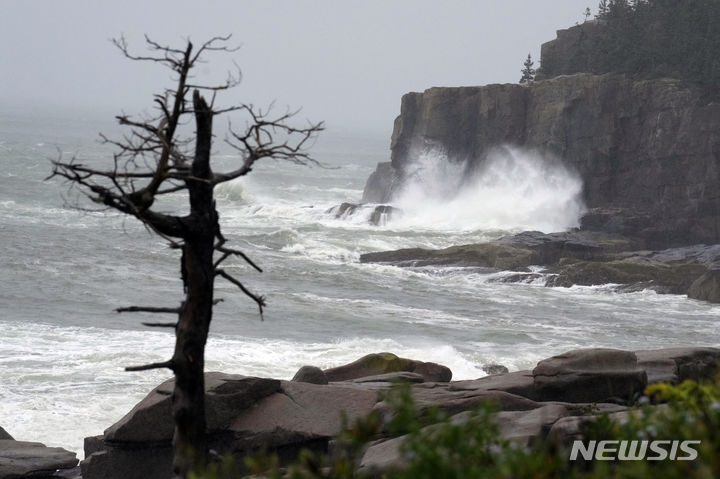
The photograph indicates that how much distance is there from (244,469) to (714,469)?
24.0ft

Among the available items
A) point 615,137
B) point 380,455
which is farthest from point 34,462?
point 615,137

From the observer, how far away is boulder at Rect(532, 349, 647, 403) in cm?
1295

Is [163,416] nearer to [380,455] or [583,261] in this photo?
[380,455]

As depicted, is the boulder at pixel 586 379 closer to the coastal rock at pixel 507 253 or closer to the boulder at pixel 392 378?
the boulder at pixel 392 378

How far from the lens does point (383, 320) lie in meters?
27.5

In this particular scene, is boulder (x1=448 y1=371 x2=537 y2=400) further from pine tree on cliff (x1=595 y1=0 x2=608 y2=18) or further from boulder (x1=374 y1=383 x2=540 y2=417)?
pine tree on cliff (x1=595 y1=0 x2=608 y2=18)

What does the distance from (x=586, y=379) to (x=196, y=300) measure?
7060 millimetres

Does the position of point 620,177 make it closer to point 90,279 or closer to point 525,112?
point 525,112

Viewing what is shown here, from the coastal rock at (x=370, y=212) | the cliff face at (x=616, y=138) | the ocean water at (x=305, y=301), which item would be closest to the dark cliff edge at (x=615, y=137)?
the cliff face at (x=616, y=138)

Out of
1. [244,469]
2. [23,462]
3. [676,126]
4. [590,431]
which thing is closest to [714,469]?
[590,431]

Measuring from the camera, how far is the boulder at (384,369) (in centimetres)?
1554

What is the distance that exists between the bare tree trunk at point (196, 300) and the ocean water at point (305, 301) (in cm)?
138

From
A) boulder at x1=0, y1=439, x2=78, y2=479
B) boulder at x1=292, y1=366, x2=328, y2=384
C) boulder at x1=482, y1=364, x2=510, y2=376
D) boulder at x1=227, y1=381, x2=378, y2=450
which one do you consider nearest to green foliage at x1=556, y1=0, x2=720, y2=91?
boulder at x1=482, y1=364, x2=510, y2=376

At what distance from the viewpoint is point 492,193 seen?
53906 millimetres
